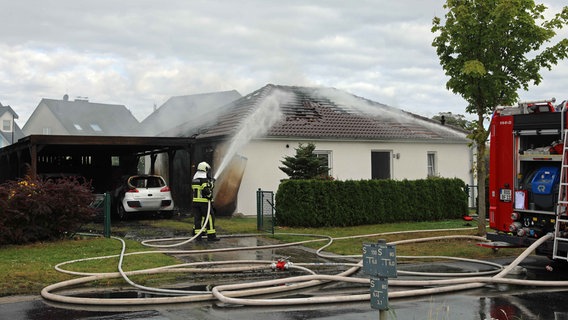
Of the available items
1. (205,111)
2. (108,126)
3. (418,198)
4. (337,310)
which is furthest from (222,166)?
(108,126)

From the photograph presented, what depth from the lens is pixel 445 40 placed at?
1307 centimetres

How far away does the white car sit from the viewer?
18234 mm

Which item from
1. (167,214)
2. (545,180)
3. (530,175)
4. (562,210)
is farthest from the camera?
(167,214)

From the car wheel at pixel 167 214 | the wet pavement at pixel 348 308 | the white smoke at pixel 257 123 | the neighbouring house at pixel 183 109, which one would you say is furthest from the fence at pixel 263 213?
the neighbouring house at pixel 183 109

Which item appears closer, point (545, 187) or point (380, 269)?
point (380, 269)

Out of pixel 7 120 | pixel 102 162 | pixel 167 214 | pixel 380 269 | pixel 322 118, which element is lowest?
pixel 167 214

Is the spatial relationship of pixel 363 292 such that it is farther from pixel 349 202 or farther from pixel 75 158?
pixel 75 158

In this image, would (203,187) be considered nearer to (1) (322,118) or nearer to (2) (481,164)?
(2) (481,164)

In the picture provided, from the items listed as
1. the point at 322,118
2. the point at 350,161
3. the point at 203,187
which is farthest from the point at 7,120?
the point at 203,187

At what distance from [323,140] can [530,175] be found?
1187 cm

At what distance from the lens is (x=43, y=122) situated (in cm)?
5934

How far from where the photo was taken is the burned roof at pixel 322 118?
814 inches

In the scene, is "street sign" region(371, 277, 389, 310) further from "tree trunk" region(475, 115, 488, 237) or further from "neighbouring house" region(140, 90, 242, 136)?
"neighbouring house" region(140, 90, 242, 136)

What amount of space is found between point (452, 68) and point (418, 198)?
602 centimetres
